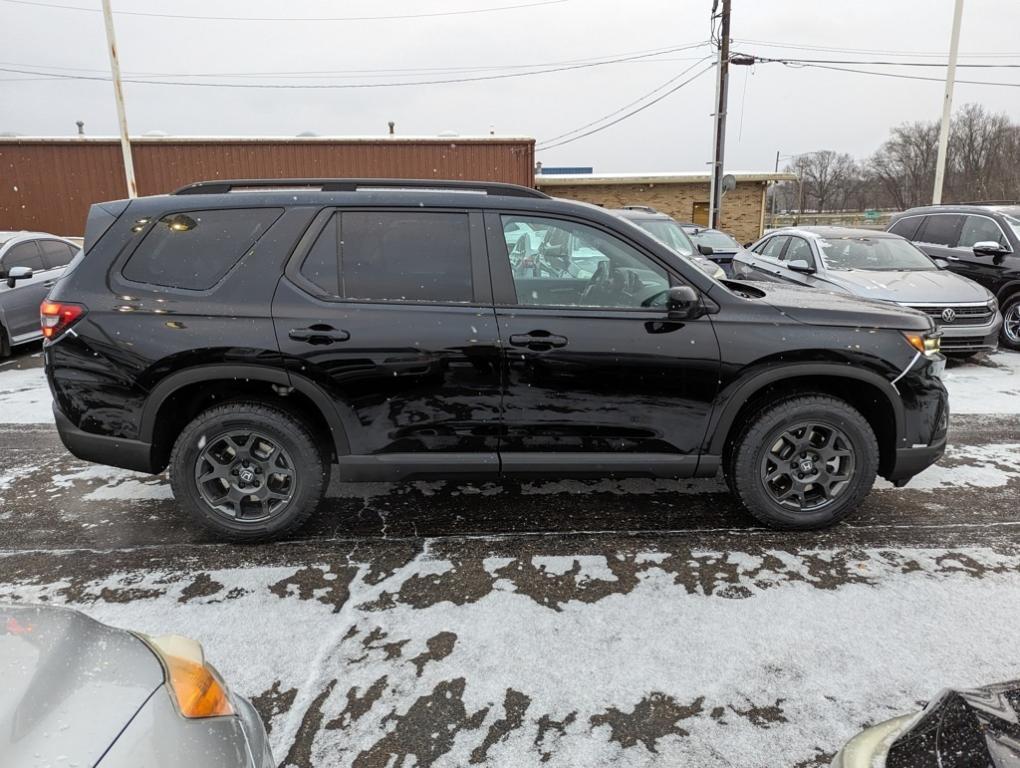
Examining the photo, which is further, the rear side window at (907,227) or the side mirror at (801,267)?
the rear side window at (907,227)

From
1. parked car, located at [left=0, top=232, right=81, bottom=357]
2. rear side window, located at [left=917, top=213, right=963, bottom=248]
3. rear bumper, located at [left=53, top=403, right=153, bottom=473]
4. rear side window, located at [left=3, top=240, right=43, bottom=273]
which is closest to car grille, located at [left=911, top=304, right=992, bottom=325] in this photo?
rear side window, located at [left=917, top=213, right=963, bottom=248]

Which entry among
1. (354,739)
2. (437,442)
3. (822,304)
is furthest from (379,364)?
(822,304)

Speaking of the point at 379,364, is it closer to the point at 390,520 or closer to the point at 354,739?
the point at 390,520

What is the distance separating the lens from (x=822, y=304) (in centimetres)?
352

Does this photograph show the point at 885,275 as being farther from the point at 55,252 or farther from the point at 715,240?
the point at 55,252

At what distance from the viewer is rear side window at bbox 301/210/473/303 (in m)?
3.29

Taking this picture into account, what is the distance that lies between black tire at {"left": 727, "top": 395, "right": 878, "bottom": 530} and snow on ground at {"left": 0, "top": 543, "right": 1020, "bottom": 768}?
266mm

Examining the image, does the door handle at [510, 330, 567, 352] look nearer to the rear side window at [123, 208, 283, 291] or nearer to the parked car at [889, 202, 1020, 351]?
the rear side window at [123, 208, 283, 291]

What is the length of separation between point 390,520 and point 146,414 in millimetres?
1416

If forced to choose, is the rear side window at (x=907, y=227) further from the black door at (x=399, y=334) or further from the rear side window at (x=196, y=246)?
the rear side window at (x=196, y=246)

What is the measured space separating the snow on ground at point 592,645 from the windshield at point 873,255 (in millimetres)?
5880

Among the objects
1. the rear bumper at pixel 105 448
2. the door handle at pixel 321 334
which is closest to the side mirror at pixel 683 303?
the door handle at pixel 321 334

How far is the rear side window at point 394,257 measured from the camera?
3291mm

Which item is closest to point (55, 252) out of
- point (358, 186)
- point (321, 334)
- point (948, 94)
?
point (358, 186)
